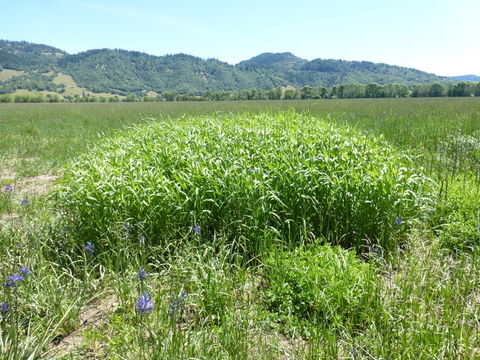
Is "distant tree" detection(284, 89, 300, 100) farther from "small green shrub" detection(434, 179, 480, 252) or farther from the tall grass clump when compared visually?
the tall grass clump

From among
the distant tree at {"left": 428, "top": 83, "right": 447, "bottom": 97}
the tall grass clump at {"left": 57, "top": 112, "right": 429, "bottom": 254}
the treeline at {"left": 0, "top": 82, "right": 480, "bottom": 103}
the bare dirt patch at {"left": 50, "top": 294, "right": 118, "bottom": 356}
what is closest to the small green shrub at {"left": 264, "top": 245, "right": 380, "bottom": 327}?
the tall grass clump at {"left": 57, "top": 112, "right": 429, "bottom": 254}

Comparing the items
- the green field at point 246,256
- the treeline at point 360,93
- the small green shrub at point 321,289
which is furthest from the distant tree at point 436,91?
the small green shrub at point 321,289

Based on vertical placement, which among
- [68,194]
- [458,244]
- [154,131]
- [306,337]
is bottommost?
[306,337]

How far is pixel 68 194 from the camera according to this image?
4.61 metres

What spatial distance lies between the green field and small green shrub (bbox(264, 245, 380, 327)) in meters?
0.02

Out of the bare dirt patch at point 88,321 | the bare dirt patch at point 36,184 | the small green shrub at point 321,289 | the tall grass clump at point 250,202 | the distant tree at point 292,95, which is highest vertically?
the distant tree at point 292,95

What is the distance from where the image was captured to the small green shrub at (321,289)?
2684mm

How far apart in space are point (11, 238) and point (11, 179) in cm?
499

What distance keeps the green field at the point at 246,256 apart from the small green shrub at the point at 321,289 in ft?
0.06

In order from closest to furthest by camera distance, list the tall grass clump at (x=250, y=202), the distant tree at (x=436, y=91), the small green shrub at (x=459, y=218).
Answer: the small green shrub at (x=459, y=218) < the tall grass clump at (x=250, y=202) < the distant tree at (x=436, y=91)

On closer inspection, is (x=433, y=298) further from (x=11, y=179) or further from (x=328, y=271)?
(x=11, y=179)

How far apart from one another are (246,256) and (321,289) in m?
1.07

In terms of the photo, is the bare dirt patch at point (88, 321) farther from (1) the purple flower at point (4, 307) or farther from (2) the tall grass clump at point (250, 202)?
(2) the tall grass clump at point (250, 202)

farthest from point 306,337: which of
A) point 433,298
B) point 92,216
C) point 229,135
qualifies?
point 229,135
